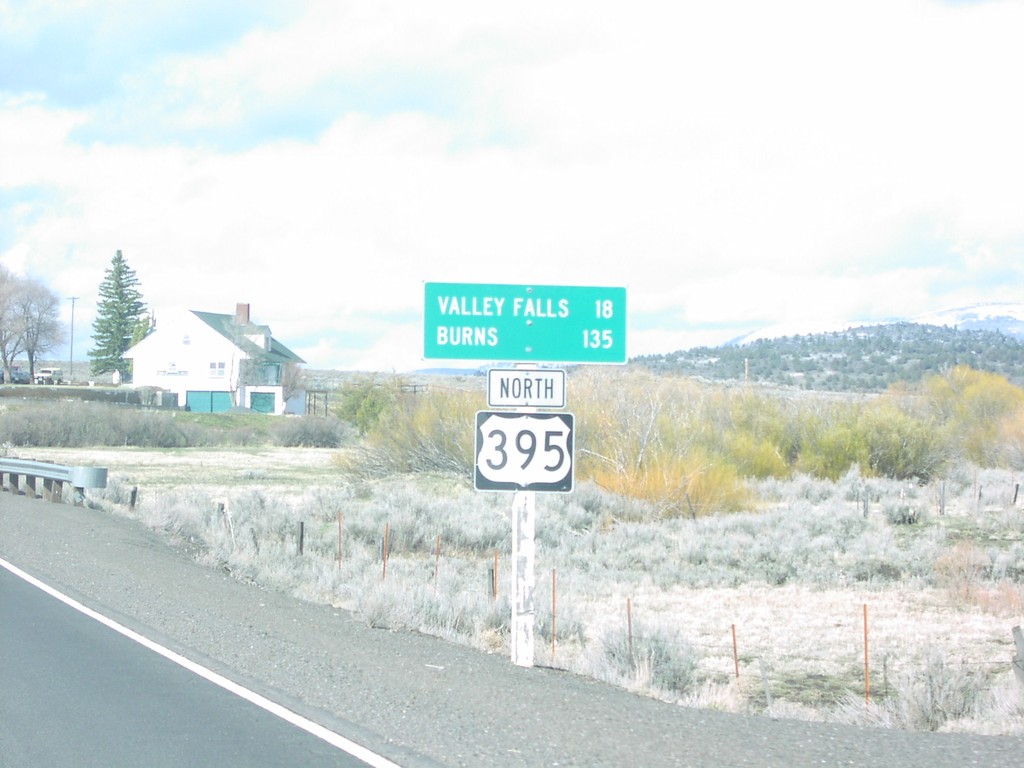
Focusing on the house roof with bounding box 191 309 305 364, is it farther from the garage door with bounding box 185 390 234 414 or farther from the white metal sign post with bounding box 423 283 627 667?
the white metal sign post with bounding box 423 283 627 667

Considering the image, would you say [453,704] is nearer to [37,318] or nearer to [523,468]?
[523,468]

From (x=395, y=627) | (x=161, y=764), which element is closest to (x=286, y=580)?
(x=395, y=627)

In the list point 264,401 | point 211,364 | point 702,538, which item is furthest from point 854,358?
point 702,538

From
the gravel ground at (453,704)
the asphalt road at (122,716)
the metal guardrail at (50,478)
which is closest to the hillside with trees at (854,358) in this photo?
the metal guardrail at (50,478)

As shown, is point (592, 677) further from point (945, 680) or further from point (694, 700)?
point (945, 680)

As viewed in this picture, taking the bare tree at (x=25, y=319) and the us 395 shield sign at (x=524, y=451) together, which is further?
the bare tree at (x=25, y=319)

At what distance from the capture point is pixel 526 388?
1019cm

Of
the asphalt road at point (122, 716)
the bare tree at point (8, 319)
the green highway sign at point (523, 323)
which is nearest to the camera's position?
the asphalt road at point (122, 716)

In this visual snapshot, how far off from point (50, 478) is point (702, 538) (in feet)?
45.9

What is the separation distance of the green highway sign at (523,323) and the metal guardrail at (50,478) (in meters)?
14.9

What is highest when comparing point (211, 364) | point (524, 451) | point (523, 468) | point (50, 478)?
point (211, 364)

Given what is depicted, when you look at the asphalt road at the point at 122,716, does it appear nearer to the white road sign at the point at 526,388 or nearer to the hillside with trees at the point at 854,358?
the white road sign at the point at 526,388

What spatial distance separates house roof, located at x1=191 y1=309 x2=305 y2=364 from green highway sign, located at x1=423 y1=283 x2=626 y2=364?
71.4 meters

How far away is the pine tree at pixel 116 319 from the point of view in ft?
356
